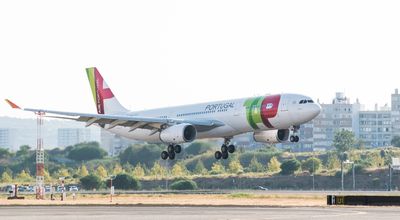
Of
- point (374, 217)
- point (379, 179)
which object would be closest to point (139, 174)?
point (379, 179)

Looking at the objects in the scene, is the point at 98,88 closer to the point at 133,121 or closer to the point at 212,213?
the point at 133,121

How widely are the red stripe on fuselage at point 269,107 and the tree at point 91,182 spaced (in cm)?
7158

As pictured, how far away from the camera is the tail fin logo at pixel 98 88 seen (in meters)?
124

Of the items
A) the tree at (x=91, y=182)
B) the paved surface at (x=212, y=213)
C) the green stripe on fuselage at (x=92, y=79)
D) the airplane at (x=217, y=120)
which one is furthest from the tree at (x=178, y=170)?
the paved surface at (x=212, y=213)

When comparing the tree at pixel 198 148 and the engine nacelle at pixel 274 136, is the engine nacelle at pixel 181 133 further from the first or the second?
the tree at pixel 198 148

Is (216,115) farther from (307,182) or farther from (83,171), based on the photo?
(83,171)

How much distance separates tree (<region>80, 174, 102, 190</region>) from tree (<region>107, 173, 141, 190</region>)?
112 inches

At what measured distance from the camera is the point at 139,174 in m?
177

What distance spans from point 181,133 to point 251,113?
9.07 meters

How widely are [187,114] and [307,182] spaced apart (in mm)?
62581

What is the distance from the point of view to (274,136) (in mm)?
103375

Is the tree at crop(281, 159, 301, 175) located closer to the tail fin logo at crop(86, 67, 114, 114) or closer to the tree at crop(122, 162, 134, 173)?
the tree at crop(122, 162, 134, 173)

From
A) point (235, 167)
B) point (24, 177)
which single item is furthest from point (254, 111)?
point (24, 177)

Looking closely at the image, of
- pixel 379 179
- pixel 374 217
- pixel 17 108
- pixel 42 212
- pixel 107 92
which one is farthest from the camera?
pixel 379 179
